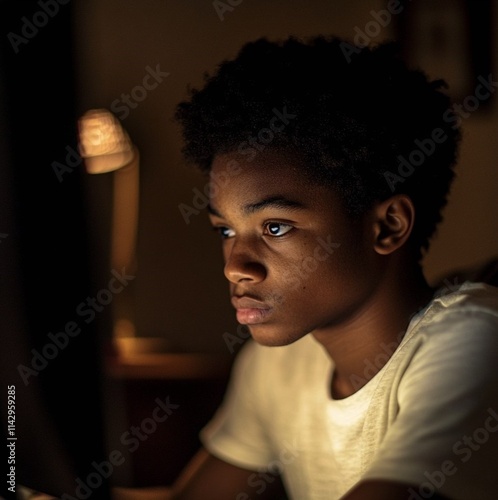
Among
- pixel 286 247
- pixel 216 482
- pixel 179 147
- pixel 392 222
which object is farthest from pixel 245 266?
pixel 179 147

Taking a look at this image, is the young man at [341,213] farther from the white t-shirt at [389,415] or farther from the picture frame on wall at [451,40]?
the picture frame on wall at [451,40]

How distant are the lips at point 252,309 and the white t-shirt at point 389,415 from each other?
0.19m

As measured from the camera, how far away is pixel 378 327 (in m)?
1.12

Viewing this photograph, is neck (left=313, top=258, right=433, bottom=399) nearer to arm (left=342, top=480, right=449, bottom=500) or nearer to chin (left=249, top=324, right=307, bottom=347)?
chin (left=249, top=324, right=307, bottom=347)

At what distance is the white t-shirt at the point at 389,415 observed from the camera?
2.63 ft

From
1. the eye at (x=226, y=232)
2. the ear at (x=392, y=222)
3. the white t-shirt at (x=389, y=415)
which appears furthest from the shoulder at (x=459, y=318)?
the eye at (x=226, y=232)

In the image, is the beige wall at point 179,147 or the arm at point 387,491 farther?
the beige wall at point 179,147

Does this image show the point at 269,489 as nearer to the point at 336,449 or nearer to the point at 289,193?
the point at 336,449

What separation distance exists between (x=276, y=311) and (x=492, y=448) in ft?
1.17

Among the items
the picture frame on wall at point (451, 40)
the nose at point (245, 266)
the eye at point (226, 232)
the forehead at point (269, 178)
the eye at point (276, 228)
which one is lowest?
the nose at point (245, 266)

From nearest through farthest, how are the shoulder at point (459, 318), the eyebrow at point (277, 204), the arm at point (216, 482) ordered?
the shoulder at point (459, 318) < the eyebrow at point (277, 204) < the arm at point (216, 482)

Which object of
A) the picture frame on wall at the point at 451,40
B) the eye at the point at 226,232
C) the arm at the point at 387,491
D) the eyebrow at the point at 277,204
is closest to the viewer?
the arm at the point at 387,491

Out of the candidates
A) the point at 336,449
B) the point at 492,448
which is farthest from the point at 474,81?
the point at 492,448

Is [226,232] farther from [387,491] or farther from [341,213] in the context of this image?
[387,491]
